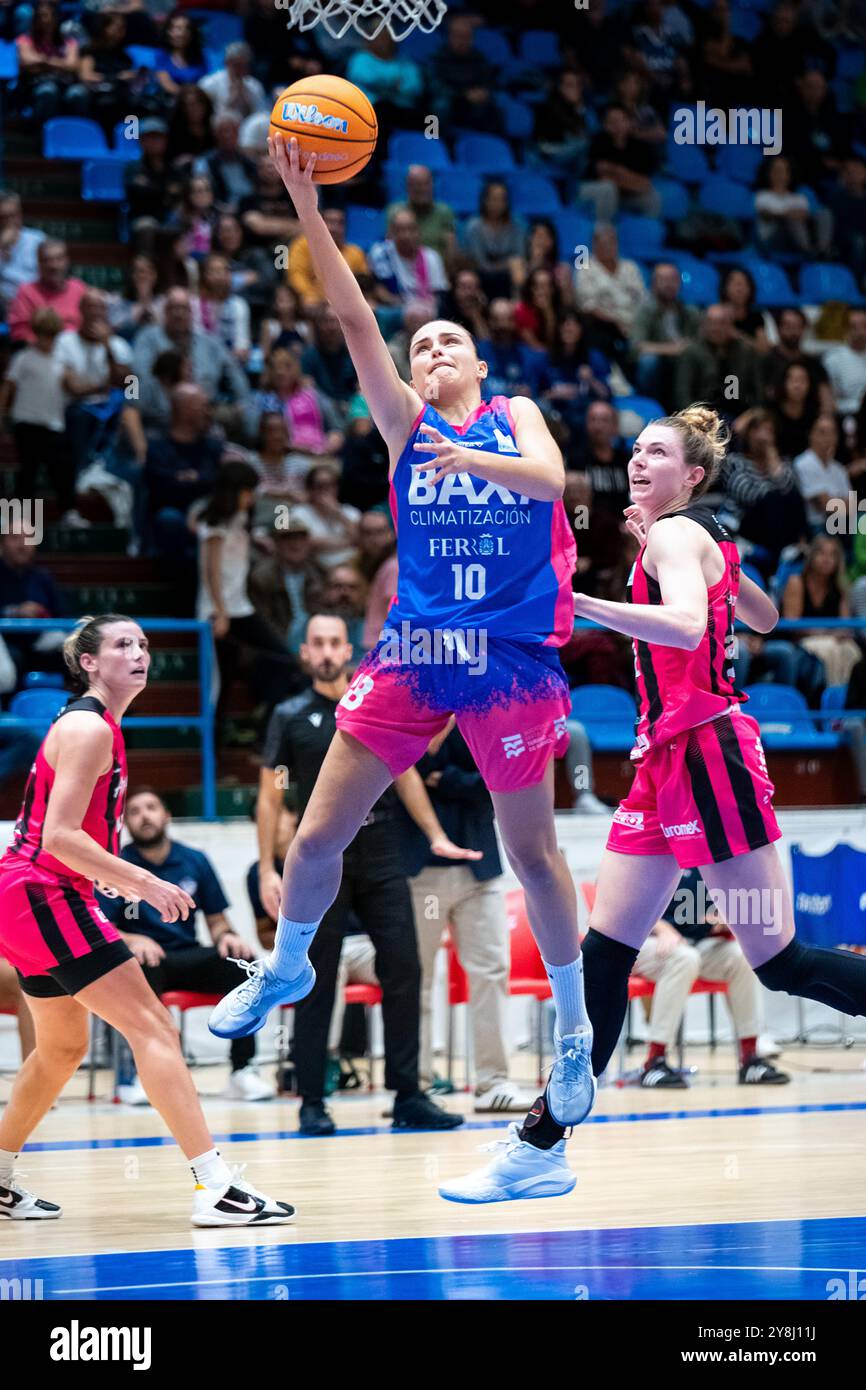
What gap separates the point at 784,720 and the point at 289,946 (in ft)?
23.3

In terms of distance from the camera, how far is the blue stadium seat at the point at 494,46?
1641 cm

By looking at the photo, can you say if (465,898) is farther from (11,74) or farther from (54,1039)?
(11,74)

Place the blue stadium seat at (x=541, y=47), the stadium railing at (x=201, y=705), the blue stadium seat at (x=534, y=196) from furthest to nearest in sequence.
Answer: the blue stadium seat at (x=541, y=47), the blue stadium seat at (x=534, y=196), the stadium railing at (x=201, y=705)

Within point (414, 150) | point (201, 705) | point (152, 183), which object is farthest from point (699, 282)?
point (201, 705)

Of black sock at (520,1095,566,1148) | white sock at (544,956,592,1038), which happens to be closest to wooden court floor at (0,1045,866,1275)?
black sock at (520,1095,566,1148)

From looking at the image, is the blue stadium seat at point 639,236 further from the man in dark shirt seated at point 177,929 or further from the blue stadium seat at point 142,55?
the man in dark shirt seated at point 177,929

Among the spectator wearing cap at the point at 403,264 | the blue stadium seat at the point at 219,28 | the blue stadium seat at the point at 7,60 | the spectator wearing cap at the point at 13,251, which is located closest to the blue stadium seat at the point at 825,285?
the spectator wearing cap at the point at 403,264

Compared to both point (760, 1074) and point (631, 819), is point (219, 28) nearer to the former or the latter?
point (760, 1074)

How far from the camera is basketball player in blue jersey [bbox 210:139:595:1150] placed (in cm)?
460

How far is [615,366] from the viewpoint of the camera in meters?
13.9

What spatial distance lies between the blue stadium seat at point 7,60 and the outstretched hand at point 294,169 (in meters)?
10.8

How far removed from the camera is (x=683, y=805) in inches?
191
